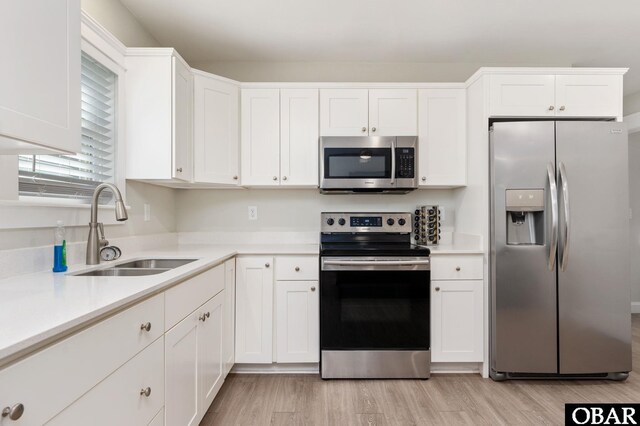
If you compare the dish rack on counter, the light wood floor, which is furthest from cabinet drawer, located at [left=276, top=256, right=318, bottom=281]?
the dish rack on counter

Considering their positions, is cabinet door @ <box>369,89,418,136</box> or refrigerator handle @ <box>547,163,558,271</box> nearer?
refrigerator handle @ <box>547,163,558,271</box>

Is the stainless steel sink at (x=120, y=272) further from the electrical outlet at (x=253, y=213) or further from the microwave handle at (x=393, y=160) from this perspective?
the microwave handle at (x=393, y=160)

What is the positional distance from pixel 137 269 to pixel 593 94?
3.11 meters

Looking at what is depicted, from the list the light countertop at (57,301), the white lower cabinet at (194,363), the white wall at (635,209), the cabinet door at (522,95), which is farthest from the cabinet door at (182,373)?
the white wall at (635,209)

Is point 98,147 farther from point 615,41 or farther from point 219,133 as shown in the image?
point 615,41

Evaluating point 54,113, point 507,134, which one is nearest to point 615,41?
point 507,134

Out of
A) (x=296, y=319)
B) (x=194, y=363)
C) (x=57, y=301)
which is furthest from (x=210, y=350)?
(x=57, y=301)

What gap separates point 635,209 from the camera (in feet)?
13.9

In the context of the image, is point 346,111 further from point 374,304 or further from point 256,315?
point 256,315

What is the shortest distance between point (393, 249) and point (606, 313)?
1.44 m

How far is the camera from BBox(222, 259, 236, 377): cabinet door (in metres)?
2.25

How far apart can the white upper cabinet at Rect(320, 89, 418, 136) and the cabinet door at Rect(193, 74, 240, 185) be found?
694 millimetres

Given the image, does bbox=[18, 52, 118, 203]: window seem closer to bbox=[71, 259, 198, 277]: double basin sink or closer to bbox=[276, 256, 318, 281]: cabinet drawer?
bbox=[71, 259, 198, 277]: double basin sink

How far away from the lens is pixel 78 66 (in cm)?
124
